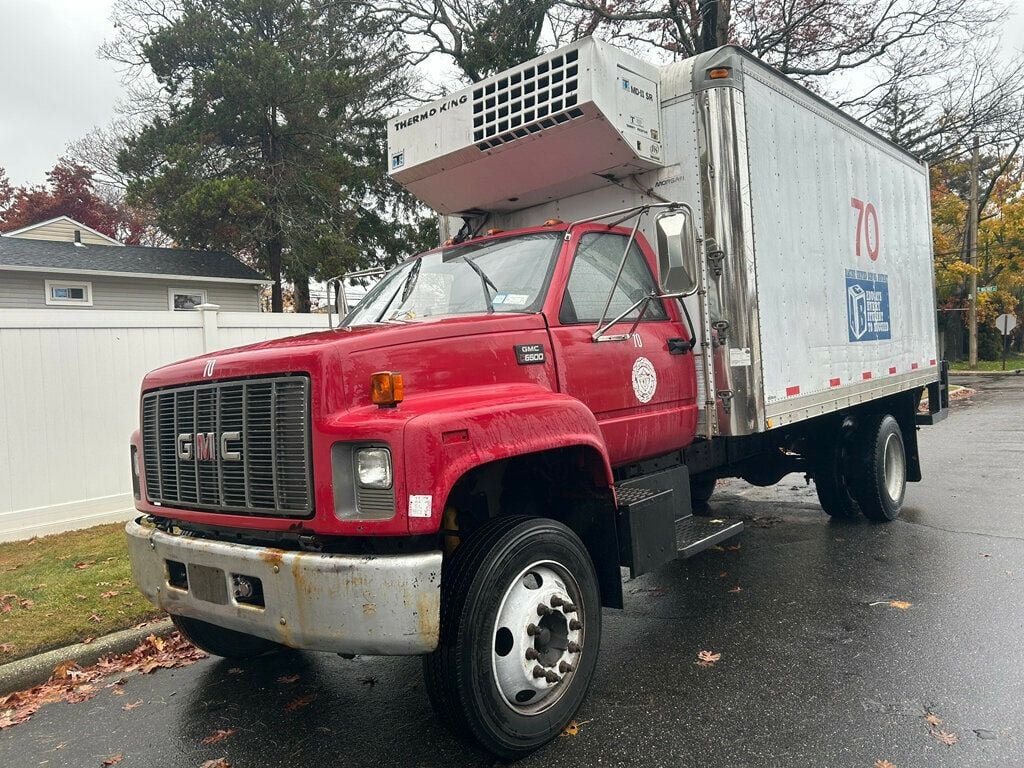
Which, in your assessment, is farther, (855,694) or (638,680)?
(638,680)

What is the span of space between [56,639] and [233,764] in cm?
205

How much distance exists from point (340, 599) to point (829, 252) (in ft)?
15.7

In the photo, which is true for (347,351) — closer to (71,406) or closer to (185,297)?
(71,406)

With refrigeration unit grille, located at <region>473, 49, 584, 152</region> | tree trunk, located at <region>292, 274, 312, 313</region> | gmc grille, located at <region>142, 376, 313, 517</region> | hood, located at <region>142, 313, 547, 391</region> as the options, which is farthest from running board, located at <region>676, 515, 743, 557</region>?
tree trunk, located at <region>292, 274, 312, 313</region>

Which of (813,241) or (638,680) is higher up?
(813,241)

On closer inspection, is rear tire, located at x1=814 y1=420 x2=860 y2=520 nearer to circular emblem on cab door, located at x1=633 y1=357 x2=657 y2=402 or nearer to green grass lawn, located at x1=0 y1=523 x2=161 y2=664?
circular emblem on cab door, located at x1=633 y1=357 x2=657 y2=402

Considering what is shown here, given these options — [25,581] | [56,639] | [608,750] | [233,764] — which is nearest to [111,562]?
[25,581]

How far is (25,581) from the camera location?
18.6 feet

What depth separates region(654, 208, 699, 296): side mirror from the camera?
402 cm

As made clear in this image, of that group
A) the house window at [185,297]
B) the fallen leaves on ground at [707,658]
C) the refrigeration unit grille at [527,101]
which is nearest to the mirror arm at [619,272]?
the refrigeration unit grille at [527,101]

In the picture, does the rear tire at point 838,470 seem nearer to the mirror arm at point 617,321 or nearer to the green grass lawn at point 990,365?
the mirror arm at point 617,321

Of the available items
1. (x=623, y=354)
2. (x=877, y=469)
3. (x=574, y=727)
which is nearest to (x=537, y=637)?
(x=574, y=727)

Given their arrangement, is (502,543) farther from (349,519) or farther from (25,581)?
(25,581)

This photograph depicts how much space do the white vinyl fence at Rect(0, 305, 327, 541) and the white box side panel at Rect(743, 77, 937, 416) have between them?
19.8ft
